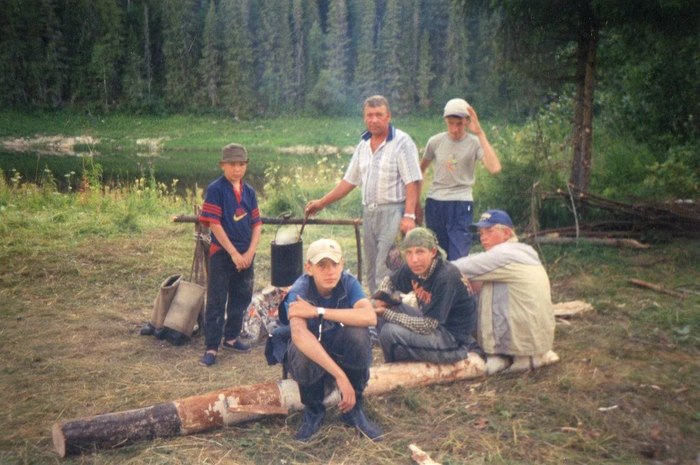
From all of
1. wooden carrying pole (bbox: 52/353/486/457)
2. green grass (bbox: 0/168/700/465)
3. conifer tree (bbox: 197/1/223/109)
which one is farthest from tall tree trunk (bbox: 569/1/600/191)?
conifer tree (bbox: 197/1/223/109)

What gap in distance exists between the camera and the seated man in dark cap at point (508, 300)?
4.70 m

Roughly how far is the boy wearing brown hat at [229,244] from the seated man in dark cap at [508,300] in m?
1.71

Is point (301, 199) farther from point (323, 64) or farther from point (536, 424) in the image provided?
point (323, 64)

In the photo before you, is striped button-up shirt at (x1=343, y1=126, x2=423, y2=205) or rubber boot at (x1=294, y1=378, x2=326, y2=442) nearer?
rubber boot at (x1=294, y1=378, x2=326, y2=442)

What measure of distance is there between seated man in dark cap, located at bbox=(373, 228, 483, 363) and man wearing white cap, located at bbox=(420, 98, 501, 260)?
4.13 feet

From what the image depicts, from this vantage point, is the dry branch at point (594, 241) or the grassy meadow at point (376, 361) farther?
the dry branch at point (594, 241)

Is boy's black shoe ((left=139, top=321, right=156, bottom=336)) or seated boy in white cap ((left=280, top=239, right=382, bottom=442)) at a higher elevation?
seated boy in white cap ((left=280, top=239, right=382, bottom=442))

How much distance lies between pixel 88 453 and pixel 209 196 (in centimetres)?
213

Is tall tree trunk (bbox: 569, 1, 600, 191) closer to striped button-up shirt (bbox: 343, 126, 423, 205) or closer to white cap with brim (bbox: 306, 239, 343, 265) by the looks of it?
striped button-up shirt (bbox: 343, 126, 423, 205)

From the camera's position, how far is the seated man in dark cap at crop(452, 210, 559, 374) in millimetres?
4695

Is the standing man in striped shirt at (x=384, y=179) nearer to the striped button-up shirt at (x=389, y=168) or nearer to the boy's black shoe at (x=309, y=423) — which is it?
the striped button-up shirt at (x=389, y=168)

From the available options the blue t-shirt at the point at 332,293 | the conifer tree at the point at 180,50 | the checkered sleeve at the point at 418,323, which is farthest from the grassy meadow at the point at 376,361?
the conifer tree at the point at 180,50

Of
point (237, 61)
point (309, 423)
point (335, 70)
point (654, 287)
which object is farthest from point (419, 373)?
point (237, 61)

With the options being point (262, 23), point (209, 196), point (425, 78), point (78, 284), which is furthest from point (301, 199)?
point (262, 23)
